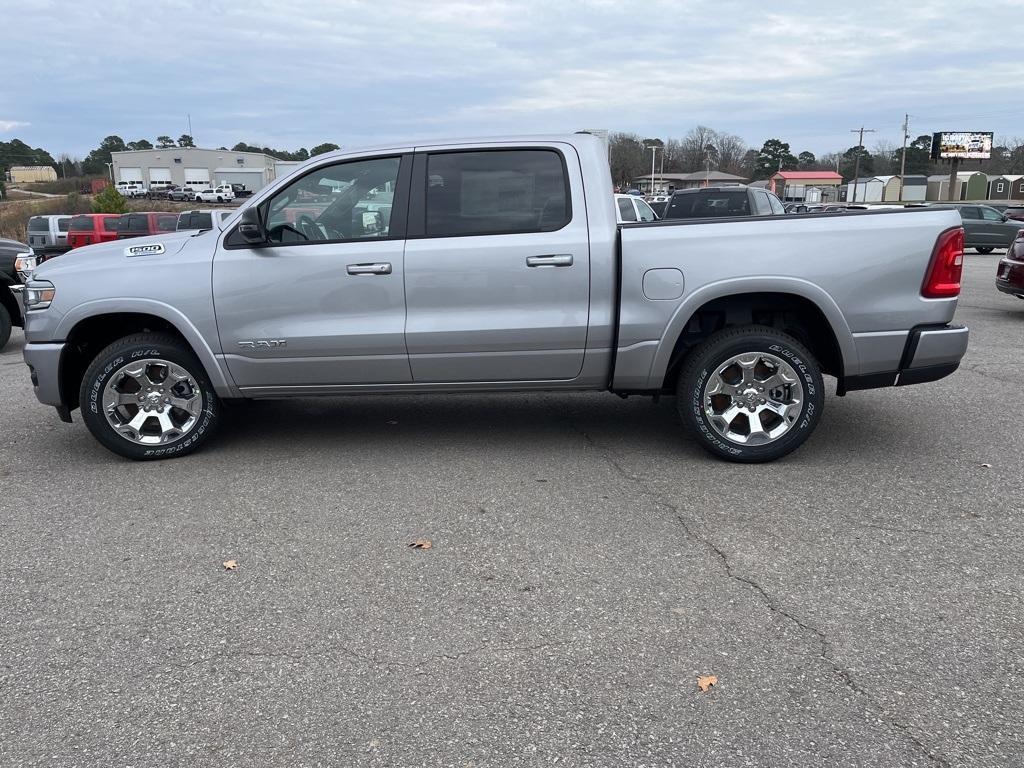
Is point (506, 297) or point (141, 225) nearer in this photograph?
point (506, 297)

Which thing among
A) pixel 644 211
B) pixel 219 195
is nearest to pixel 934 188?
pixel 219 195

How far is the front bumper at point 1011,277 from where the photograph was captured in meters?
11.1

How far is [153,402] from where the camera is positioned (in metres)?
5.46

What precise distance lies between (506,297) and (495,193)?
0.66 metres

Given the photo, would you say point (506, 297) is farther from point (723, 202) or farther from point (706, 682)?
Result: point (723, 202)

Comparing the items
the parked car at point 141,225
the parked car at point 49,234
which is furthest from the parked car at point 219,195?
the parked car at point 49,234

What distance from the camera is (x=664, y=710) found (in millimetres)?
2809

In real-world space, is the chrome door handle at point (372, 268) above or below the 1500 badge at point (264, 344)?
above

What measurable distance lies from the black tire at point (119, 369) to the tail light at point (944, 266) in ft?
14.8

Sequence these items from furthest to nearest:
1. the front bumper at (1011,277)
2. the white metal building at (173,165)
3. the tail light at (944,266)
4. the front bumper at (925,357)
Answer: the white metal building at (173,165), the front bumper at (1011,277), the front bumper at (925,357), the tail light at (944,266)

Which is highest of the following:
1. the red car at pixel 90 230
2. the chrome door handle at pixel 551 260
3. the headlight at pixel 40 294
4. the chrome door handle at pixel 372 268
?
the chrome door handle at pixel 551 260

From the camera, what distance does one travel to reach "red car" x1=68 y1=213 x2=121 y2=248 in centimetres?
2312

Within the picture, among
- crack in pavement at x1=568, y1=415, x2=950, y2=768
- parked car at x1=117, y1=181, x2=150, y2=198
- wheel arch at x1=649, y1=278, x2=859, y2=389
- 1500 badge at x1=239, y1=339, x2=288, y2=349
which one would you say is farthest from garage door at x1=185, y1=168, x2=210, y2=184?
crack in pavement at x1=568, y1=415, x2=950, y2=768

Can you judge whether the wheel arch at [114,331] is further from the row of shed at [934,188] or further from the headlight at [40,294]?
the row of shed at [934,188]
